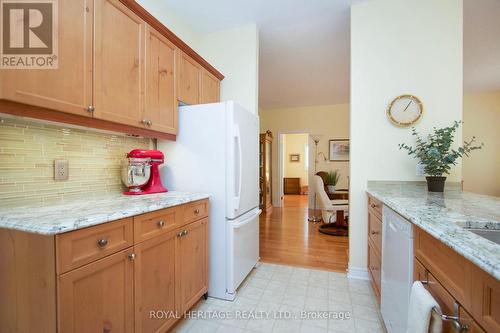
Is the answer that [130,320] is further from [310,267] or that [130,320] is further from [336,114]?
[336,114]

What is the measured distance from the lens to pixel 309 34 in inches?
104

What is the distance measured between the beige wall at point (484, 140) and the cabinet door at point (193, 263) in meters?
5.83

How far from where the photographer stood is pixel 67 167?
1356 mm

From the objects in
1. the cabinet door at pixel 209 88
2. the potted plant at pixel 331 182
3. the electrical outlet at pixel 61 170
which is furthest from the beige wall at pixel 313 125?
the electrical outlet at pixel 61 170

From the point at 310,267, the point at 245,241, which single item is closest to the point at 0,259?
the point at 245,241

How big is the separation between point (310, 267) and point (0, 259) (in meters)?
2.35

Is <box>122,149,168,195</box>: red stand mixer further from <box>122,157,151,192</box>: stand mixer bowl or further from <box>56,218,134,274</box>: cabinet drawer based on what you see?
<box>56,218,134,274</box>: cabinet drawer

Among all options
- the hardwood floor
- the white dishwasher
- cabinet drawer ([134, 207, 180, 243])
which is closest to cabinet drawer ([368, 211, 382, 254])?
the white dishwasher

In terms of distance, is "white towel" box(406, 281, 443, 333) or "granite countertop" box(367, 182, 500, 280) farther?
"white towel" box(406, 281, 443, 333)

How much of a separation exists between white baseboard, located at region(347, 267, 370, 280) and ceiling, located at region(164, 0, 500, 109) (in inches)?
103

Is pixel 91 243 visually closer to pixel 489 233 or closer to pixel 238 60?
pixel 489 233

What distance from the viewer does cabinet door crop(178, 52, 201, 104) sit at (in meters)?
1.90

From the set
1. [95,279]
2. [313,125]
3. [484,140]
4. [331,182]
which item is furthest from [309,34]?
[484,140]

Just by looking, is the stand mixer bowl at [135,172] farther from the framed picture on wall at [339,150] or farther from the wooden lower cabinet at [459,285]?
the framed picture on wall at [339,150]
